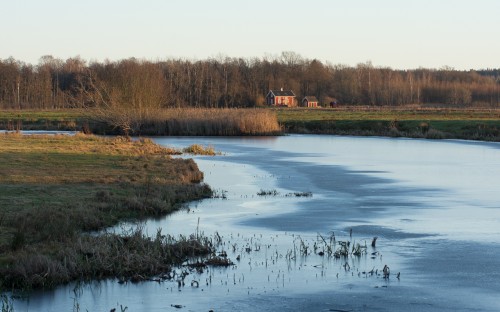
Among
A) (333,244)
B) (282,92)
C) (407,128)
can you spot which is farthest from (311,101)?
(333,244)

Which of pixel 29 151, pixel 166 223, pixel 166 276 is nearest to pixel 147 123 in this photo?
pixel 29 151

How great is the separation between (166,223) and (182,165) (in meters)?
11.9

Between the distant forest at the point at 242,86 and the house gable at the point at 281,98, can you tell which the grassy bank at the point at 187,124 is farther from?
the house gable at the point at 281,98

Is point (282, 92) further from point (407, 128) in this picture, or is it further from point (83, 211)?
point (83, 211)

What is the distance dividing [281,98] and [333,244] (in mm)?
117497

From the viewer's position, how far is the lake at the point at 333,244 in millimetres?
11734

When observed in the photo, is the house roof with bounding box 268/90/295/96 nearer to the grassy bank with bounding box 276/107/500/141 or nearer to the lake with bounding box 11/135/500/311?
the grassy bank with bounding box 276/107/500/141

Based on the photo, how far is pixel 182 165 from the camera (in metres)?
30.2

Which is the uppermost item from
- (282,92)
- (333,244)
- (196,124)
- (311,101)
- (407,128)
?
(282,92)

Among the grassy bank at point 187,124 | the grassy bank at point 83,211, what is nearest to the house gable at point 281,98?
the grassy bank at point 187,124

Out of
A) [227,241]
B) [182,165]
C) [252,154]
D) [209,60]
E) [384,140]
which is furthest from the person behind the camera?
[209,60]

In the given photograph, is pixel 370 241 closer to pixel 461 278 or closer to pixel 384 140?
pixel 461 278

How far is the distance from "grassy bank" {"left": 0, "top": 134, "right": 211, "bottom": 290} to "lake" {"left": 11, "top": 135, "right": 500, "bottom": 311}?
64 centimetres

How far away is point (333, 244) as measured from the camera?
51.4 ft
